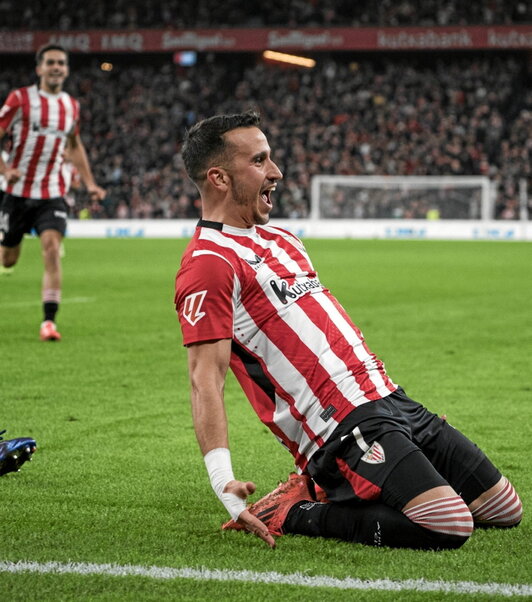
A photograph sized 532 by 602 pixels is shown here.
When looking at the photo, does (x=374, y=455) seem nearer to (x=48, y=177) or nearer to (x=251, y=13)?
(x=48, y=177)

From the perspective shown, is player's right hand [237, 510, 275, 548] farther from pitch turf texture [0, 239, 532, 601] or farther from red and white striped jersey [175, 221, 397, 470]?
red and white striped jersey [175, 221, 397, 470]

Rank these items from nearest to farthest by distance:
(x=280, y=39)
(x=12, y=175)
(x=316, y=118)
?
(x=12, y=175) < (x=316, y=118) < (x=280, y=39)

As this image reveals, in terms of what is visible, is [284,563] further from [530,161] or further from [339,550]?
[530,161]

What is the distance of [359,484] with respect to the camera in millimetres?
3520

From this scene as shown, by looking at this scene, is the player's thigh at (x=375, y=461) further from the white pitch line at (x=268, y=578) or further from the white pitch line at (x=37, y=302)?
the white pitch line at (x=37, y=302)

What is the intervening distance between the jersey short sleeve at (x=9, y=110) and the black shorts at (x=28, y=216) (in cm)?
61

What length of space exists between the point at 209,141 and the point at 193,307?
23.7 inches

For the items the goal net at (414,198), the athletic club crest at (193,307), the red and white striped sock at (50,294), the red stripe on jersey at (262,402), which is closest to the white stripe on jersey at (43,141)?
the red and white striped sock at (50,294)

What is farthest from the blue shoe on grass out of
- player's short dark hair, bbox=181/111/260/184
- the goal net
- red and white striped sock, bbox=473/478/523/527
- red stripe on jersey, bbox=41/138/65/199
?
the goal net

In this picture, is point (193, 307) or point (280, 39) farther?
point (280, 39)

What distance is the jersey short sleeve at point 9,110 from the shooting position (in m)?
9.19

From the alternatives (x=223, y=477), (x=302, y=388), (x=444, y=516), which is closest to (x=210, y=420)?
(x=223, y=477)

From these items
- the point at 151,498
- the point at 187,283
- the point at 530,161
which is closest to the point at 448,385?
the point at 151,498

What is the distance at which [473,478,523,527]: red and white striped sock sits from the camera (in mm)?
3682
